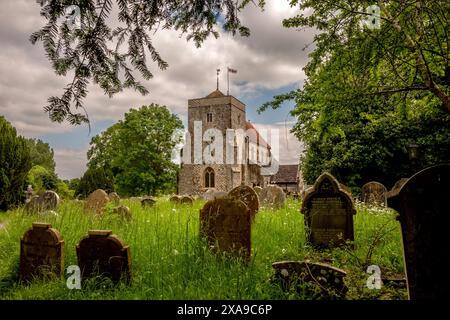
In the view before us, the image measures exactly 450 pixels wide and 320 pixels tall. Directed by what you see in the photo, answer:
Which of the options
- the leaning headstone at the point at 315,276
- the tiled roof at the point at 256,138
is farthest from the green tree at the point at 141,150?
the leaning headstone at the point at 315,276

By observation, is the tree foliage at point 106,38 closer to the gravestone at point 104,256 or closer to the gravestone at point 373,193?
the gravestone at point 104,256

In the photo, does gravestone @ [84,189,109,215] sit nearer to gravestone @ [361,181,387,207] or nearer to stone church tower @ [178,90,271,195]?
gravestone @ [361,181,387,207]

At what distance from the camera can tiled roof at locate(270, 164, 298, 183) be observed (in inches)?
1583

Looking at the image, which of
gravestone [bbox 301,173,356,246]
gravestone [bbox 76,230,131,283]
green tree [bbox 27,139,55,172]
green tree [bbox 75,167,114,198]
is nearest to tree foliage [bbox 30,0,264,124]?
gravestone [bbox 76,230,131,283]

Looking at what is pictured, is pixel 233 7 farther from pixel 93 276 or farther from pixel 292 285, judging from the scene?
pixel 93 276

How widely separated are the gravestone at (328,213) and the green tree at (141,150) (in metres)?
24.0

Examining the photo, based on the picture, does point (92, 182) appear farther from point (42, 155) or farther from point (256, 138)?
point (42, 155)

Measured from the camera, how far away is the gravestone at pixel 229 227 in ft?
13.7

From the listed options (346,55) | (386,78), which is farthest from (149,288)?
(386,78)

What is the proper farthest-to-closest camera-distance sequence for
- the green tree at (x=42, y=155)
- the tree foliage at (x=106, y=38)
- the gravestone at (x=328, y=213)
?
the green tree at (x=42, y=155)
the gravestone at (x=328, y=213)
the tree foliage at (x=106, y=38)

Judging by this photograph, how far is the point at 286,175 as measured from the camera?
41281mm

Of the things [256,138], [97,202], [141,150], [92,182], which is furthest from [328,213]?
[256,138]

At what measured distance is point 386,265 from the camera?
425cm

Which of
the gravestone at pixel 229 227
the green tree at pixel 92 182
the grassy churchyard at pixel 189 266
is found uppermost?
the green tree at pixel 92 182
